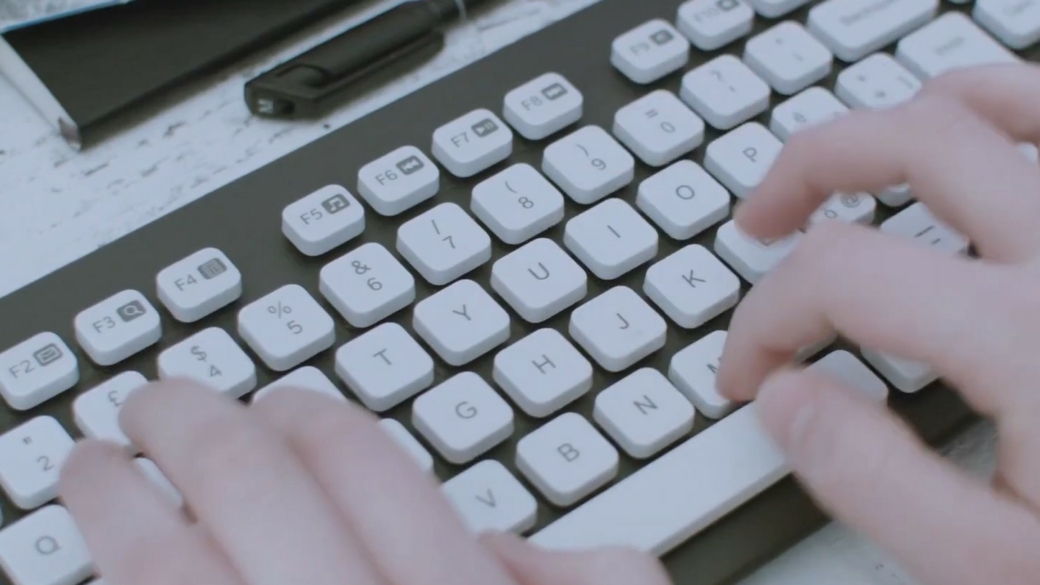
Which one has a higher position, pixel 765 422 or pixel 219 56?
pixel 219 56

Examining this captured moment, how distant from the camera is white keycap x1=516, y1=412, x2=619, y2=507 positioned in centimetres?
30

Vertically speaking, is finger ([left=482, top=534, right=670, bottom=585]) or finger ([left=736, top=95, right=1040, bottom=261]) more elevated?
finger ([left=736, top=95, right=1040, bottom=261])

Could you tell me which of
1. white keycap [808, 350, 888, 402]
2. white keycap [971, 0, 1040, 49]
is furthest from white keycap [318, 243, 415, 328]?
white keycap [971, 0, 1040, 49]

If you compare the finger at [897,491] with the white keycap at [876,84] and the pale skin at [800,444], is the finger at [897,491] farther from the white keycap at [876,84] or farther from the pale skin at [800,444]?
the white keycap at [876,84]

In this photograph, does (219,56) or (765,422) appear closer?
(765,422)

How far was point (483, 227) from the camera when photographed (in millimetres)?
346

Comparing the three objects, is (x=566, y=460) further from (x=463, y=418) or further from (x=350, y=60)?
(x=350, y=60)

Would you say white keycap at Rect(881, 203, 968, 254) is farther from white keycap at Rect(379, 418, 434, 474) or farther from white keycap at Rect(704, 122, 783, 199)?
white keycap at Rect(379, 418, 434, 474)

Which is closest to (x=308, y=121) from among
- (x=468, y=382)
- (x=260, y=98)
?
(x=260, y=98)

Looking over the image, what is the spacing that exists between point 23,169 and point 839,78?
255 millimetres

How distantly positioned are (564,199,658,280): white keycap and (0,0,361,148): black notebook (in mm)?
141

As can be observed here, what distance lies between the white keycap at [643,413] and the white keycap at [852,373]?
38mm

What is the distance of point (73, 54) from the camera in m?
0.40

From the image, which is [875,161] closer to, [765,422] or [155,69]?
[765,422]
